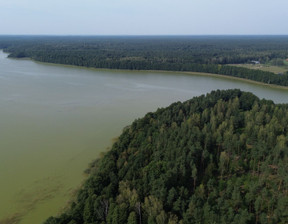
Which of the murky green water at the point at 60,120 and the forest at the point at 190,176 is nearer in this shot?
the forest at the point at 190,176

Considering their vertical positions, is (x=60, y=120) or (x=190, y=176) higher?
(x=190, y=176)

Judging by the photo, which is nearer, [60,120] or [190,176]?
[190,176]

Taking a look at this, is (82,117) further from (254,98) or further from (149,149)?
(254,98)

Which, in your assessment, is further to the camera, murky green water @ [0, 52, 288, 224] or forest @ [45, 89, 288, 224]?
murky green water @ [0, 52, 288, 224]
